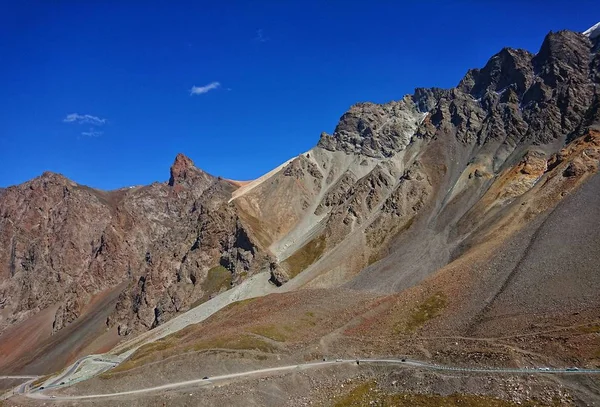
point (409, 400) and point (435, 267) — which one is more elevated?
point (435, 267)

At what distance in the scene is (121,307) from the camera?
190750 mm

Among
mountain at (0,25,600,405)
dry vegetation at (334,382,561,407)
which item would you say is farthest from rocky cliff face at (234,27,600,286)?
dry vegetation at (334,382,561,407)

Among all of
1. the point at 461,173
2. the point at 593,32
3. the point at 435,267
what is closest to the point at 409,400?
the point at 435,267

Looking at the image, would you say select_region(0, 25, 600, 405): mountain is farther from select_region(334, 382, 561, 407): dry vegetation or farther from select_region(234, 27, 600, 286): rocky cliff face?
select_region(334, 382, 561, 407): dry vegetation

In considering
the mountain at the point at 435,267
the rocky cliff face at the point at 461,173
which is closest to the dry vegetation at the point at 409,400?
the mountain at the point at 435,267

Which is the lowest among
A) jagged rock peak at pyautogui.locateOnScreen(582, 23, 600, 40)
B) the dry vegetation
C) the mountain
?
the dry vegetation

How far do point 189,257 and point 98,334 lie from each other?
159 feet

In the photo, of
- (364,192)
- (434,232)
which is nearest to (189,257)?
(364,192)

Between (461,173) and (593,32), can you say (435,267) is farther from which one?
(593,32)

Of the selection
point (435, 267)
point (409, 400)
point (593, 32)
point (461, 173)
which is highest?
point (593, 32)

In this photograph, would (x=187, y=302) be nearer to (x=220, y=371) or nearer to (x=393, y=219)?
(x=393, y=219)

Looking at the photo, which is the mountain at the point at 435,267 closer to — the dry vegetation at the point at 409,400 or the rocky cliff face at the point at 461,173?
the rocky cliff face at the point at 461,173

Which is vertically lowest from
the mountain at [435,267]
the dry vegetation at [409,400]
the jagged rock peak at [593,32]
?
the dry vegetation at [409,400]

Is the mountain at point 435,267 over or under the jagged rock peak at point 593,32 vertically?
under
